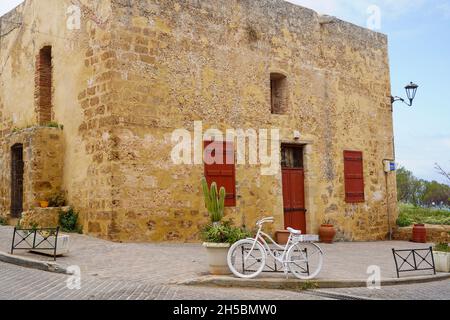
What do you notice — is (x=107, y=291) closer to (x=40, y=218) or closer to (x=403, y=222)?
(x=40, y=218)

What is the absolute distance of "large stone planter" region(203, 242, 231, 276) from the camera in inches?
310

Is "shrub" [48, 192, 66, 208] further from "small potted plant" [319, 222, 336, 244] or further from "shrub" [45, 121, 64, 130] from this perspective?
"small potted plant" [319, 222, 336, 244]

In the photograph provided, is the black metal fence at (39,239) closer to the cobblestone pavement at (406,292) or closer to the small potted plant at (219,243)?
the small potted plant at (219,243)

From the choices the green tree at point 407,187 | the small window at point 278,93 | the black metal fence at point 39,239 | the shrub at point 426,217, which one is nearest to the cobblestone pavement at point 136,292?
the black metal fence at point 39,239

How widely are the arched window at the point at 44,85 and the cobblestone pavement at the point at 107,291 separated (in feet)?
21.4

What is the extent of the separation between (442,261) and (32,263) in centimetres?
745

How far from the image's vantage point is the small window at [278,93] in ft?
46.8

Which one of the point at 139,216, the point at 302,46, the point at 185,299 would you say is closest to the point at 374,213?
the point at 302,46

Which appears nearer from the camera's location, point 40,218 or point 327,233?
point 40,218

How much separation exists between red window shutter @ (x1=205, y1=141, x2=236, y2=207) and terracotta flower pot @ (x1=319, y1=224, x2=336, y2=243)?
3.16 meters

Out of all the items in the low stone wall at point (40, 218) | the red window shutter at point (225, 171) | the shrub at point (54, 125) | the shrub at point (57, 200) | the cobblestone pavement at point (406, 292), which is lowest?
the cobblestone pavement at point (406, 292)

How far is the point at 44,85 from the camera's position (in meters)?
13.5

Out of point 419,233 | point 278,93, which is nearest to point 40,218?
point 278,93

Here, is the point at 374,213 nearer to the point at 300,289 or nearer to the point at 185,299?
the point at 300,289
